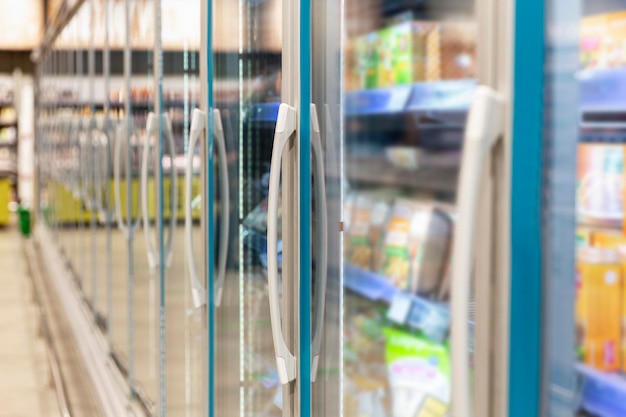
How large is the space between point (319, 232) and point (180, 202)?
158 cm

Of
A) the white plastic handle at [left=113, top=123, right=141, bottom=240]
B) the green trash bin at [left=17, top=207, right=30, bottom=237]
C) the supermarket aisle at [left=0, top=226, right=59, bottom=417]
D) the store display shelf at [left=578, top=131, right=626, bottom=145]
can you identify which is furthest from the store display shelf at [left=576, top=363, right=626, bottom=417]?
the green trash bin at [left=17, top=207, right=30, bottom=237]

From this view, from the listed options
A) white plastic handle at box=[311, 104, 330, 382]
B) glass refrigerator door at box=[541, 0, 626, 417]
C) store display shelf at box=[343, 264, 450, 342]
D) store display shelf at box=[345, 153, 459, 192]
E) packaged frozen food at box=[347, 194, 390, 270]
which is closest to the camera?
glass refrigerator door at box=[541, 0, 626, 417]

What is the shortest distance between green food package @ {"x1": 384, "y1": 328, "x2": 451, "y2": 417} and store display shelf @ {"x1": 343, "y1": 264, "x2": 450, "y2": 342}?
0.11 feet

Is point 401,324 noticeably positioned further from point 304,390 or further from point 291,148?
point 291,148

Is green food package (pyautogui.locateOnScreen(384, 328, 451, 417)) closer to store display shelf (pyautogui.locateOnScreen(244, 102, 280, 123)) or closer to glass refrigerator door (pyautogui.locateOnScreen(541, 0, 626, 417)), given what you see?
glass refrigerator door (pyautogui.locateOnScreen(541, 0, 626, 417))

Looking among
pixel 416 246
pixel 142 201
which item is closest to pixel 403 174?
pixel 416 246

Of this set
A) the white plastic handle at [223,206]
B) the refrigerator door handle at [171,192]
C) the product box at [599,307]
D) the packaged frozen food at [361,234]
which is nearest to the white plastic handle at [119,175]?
the refrigerator door handle at [171,192]

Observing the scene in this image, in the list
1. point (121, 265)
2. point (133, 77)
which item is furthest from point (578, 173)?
point (121, 265)

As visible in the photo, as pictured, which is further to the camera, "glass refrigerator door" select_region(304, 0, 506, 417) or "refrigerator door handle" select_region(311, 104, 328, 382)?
"refrigerator door handle" select_region(311, 104, 328, 382)

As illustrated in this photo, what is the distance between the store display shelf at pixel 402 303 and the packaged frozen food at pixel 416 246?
0.02 meters

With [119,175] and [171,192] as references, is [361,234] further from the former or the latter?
[119,175]

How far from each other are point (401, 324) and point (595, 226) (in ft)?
1.76

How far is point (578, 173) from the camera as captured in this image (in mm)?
994

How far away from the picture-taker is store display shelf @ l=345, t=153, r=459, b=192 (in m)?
1.29
